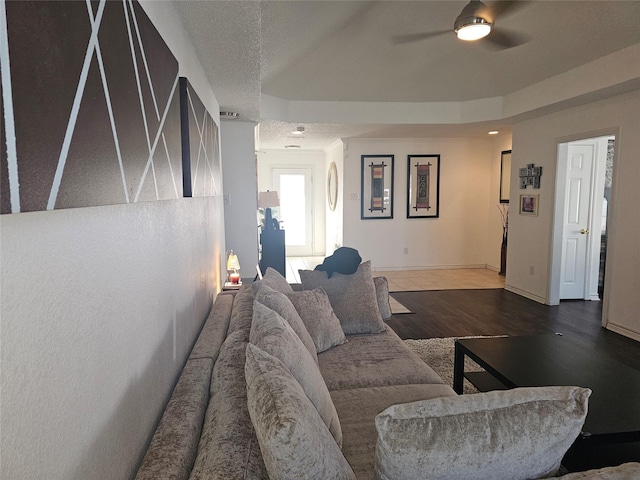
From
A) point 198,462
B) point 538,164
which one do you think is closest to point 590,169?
point 538,164

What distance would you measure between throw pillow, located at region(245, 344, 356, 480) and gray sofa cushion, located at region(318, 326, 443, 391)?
1.03 meters

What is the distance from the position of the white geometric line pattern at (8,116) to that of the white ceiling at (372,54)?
1.49m

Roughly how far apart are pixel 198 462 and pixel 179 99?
1.39 m

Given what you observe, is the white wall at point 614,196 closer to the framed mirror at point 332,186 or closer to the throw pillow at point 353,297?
the throw pillow at point 353,297

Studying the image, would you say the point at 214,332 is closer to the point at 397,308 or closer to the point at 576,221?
the point at 397,308

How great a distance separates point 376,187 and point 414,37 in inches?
140

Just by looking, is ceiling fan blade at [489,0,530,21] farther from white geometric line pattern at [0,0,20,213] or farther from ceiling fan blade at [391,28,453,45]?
white geometric line pattern at [0,0,20,213]

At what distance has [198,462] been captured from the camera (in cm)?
94

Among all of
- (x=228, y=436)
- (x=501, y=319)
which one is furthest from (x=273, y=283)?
(x=501, y=319)

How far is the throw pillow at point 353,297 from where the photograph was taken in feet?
8.73

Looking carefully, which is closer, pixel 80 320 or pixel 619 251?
pixel 80 320

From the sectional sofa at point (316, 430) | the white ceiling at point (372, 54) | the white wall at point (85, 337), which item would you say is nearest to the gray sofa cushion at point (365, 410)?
the sectional sofa at point (316, 430)

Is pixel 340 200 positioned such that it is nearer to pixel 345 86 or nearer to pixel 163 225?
pixel 345 86

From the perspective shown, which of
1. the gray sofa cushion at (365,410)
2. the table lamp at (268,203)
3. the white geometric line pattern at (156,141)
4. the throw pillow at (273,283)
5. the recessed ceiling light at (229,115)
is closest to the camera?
the white geometric line pattern at (156,141)
